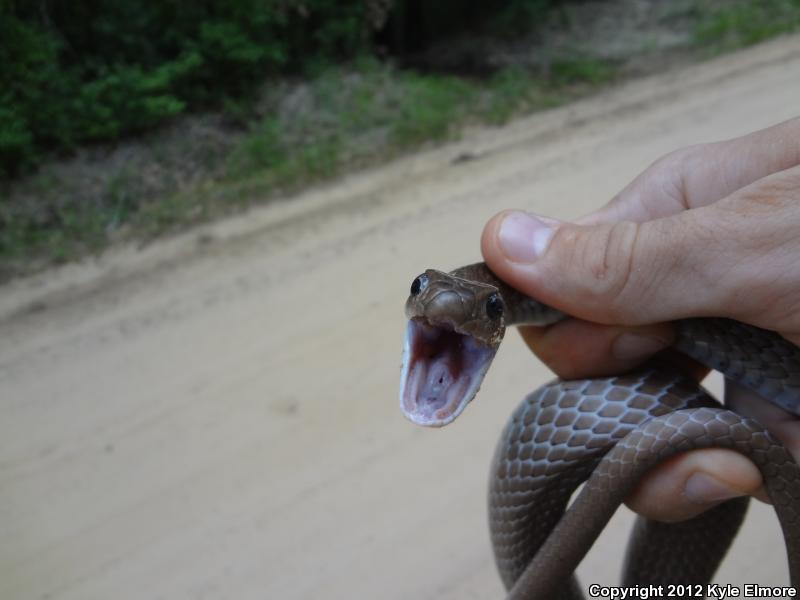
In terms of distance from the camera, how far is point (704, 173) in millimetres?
2221

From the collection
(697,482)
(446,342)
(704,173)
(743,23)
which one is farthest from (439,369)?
(743,23)

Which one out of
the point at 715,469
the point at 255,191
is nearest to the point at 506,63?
the point at 255,191

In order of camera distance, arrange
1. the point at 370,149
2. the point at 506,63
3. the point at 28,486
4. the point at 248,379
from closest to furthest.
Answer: the point at 28,486 → the point at 248,379 → the point at 370,149 → the point at 506,63

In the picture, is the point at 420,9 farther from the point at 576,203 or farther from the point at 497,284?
the point at 497,284

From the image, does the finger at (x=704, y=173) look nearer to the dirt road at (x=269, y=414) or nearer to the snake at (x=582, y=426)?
the snake at (x=582, y=426)

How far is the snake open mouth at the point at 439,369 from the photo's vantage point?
71.6 inches

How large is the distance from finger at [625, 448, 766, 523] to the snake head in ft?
1.63

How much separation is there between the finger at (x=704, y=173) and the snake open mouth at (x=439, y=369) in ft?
2.23

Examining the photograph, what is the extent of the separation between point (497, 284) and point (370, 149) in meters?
3.52

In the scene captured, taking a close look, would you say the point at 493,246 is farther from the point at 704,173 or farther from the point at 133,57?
the point at 133,57

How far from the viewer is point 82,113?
588 cm

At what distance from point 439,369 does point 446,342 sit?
0.08 metres

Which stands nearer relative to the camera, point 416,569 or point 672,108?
point 416,569

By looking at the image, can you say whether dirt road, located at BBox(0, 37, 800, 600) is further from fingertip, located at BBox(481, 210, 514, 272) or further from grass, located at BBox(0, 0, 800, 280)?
fingertip, located at BBox(481, 210, 514, 272)
